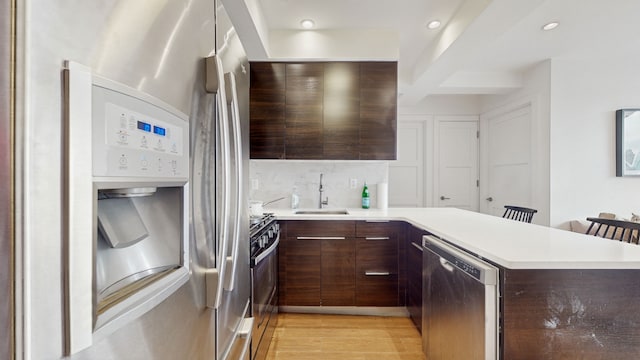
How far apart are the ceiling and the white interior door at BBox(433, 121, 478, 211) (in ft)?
5.28

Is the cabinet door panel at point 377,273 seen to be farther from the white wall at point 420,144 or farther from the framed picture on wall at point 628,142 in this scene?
the framed picture on wall at point 628,142

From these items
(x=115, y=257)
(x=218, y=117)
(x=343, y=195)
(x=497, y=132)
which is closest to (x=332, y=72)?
(x=343, y=195)

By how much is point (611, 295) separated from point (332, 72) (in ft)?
8.88

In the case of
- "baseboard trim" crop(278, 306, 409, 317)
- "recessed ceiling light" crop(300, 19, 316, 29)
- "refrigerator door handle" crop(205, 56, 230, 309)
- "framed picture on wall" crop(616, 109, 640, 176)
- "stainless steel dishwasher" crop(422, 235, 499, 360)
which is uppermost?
"recessed ceiling light" crop(300, 19, 316, 29)

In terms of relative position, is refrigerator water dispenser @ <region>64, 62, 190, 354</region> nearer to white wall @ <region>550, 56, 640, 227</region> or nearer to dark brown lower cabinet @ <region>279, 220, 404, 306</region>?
dark brown lower cabinet @ <region>279, 220, 404, 306</region>

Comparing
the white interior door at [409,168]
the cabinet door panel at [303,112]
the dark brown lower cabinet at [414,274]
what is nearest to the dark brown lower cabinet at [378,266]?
the dark brown lower cabinet at [414,274]

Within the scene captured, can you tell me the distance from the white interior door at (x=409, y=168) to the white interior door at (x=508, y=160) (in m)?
1.10

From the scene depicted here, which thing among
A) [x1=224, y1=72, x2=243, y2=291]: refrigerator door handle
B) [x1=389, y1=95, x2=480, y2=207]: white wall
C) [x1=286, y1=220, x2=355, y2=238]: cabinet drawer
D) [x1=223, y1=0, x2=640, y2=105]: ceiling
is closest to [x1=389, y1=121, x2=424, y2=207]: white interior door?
[x1=389, y1=95, x2=480, y2=207]: white wall

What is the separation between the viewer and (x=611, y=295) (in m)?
1.18

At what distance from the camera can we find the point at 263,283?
2.01 metres

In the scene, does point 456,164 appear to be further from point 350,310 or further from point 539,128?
point 350,310

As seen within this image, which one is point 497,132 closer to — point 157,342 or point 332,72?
point 332,72

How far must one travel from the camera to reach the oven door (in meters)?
1.73

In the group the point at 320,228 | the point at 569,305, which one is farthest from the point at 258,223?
the point at 569,305
